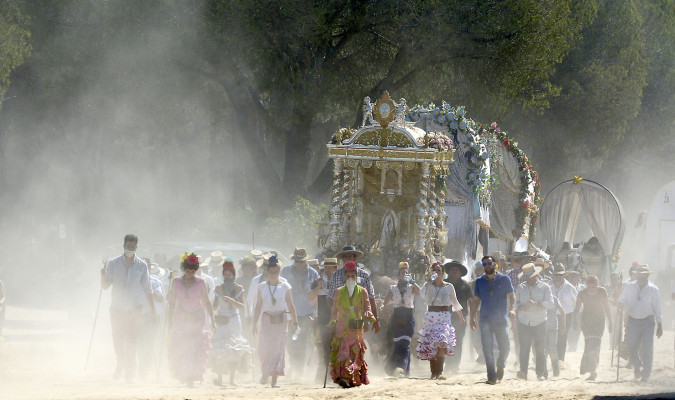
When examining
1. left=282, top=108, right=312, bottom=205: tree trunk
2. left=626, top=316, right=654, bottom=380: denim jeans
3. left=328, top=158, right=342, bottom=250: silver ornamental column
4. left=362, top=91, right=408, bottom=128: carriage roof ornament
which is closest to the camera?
left=626, top=316, right=654, bottom=380: denim jeans

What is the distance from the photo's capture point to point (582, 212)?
34531mm

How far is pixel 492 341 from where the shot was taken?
1534cm

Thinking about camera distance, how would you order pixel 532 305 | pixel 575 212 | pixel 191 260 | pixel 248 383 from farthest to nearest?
1. pixel 575 212
2. pixel 532 305
3. pixel 248 383
4. pixel 191 260

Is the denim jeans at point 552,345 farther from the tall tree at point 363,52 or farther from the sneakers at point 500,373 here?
the tall tree at point 363,52

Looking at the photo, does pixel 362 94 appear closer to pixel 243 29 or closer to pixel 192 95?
pixel 243 29

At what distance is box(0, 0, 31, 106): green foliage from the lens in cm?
3144

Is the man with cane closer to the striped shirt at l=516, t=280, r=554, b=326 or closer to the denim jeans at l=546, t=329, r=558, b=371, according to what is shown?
the striped shirt at l=516, t=280, r=554, b=326

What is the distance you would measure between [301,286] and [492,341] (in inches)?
113

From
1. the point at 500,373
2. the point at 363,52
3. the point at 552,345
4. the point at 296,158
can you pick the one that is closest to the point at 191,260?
the point at 500,373

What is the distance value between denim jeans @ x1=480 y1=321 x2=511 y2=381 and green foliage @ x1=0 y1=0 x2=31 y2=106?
20024 mm

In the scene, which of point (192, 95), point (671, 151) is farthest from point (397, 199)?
point (671, 151)

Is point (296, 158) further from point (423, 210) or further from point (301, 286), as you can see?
point (301, 286)

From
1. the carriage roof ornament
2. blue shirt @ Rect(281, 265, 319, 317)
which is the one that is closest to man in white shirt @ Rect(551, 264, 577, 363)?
the carriage roof ornament

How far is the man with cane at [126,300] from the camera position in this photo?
15289 millimetres
